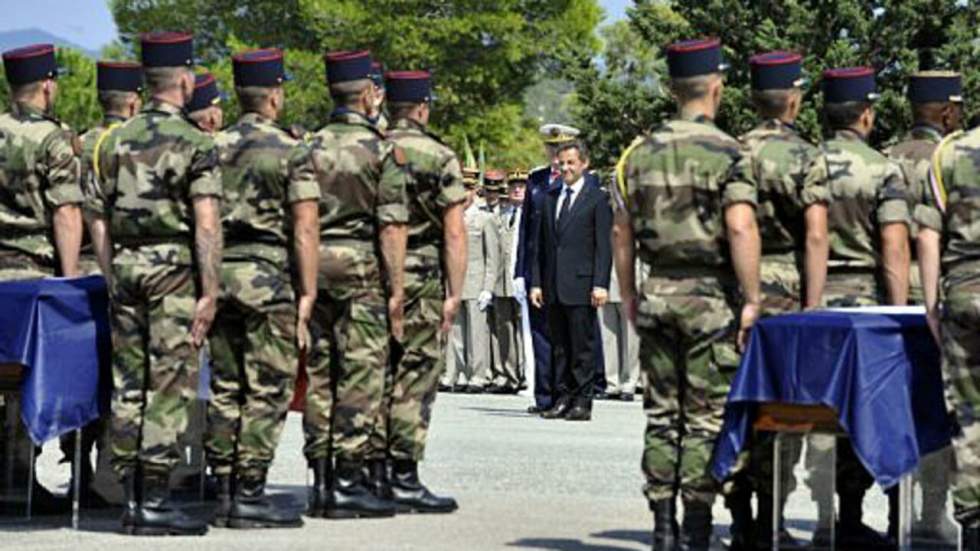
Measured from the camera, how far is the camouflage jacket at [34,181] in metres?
12.5

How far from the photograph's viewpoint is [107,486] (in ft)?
43.5

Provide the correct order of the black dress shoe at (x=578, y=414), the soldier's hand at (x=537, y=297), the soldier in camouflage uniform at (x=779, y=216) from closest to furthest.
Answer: the soldier in camouflage uniform at (x=779, y=216)
the black dress shoe at (x=578, y=414)
the soldier's hand at (x=537, y=297)

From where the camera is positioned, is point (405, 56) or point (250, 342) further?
point (405, 56)

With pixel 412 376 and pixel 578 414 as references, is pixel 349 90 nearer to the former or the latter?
pixel 412 376

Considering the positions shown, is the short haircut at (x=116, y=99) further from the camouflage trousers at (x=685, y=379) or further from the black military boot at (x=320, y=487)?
the camouflage trousers at (x=685, y=379)

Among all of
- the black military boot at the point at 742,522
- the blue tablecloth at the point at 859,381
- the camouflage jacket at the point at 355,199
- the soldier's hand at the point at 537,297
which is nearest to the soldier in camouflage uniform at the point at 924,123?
the black military boot at the point at 742,522

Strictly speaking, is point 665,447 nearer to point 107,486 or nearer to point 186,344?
point 186,344

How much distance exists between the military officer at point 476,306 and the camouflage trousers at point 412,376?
11.0 meters

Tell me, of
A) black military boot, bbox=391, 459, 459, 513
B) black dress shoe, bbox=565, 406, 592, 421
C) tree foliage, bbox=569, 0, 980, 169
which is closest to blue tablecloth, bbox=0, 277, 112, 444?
black military boot, bbox=391, 459, 459, 513

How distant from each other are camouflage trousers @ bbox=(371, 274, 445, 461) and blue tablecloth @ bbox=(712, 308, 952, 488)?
2.94 m

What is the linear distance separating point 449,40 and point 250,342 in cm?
6215

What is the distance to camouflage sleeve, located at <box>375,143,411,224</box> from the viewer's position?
41.3 feet

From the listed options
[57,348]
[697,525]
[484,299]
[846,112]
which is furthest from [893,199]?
[484,299]

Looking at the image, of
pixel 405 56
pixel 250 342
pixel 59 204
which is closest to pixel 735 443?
pixel 250 342
